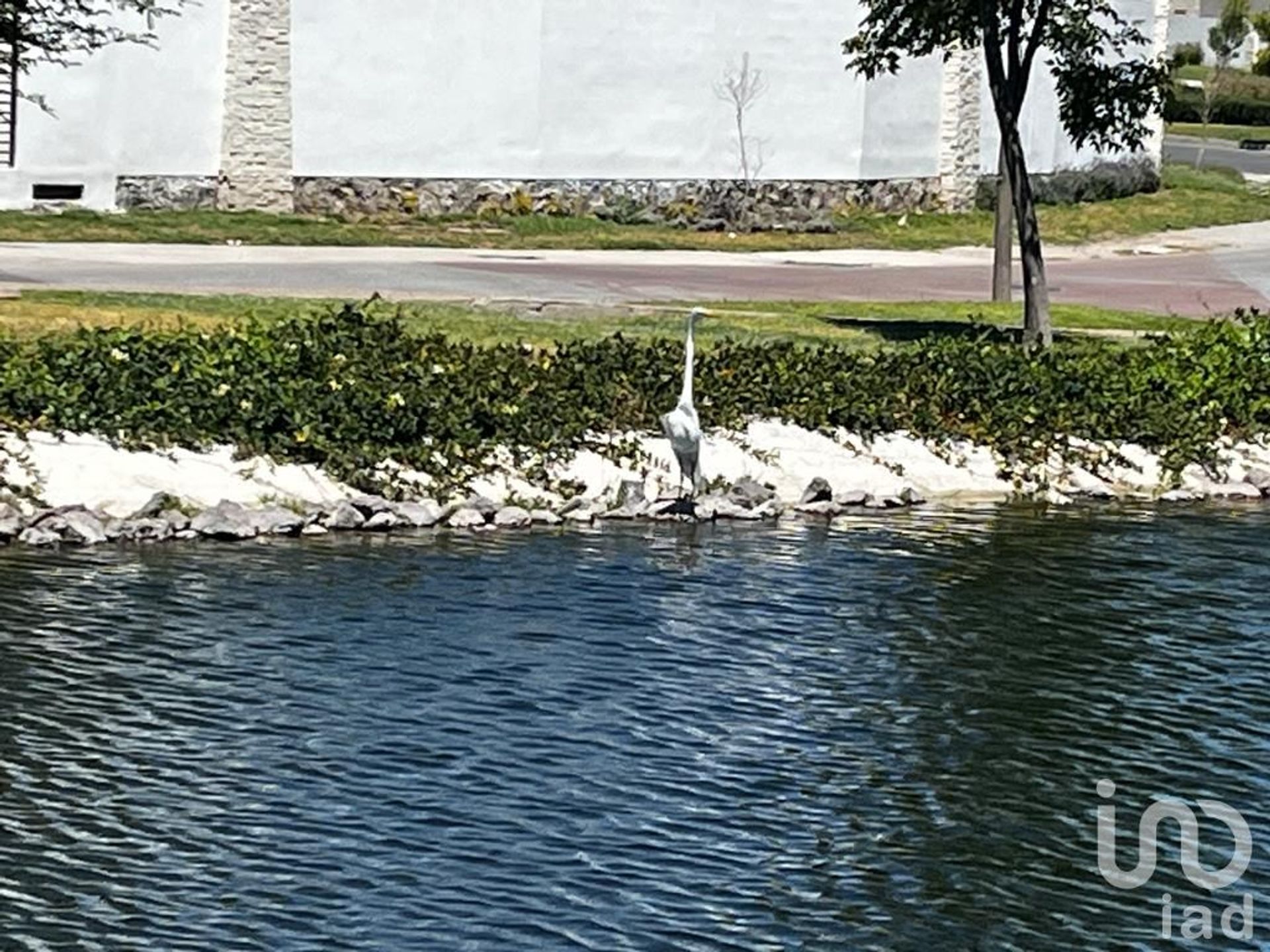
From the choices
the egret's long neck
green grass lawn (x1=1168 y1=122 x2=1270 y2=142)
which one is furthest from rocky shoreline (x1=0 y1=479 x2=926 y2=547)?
green grass lawn (x1=1168 y1=122 x2=1270 y2=142)

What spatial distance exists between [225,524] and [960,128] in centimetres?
3288

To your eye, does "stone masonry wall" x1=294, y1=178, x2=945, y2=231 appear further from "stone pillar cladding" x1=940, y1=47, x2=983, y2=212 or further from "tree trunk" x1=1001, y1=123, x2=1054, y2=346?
"tree trunk" x1=1001, y1=123, x2=1054, y2=346

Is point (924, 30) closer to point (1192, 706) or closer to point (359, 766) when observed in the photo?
point (1192, 706)

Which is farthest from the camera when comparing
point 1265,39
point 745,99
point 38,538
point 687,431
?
point 1265,39

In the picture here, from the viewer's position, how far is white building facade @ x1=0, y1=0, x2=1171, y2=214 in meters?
41.6

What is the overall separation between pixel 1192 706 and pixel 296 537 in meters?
7.63

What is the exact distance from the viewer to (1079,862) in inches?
559

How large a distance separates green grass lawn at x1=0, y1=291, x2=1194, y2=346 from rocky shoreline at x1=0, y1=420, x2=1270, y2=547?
424 centimetres

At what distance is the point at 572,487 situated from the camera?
2303 cm

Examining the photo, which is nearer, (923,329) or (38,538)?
(38,538)

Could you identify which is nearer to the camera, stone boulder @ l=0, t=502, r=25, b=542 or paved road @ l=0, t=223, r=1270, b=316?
stone boulder @ l=0, t=502, r=25, b=542

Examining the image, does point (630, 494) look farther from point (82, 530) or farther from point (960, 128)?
point (960, 128)

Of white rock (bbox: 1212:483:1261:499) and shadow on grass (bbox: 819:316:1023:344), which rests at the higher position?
shadow on grass (bbox: 819:316:1023:344)

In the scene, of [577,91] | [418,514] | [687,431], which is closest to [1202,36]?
[577,91]
